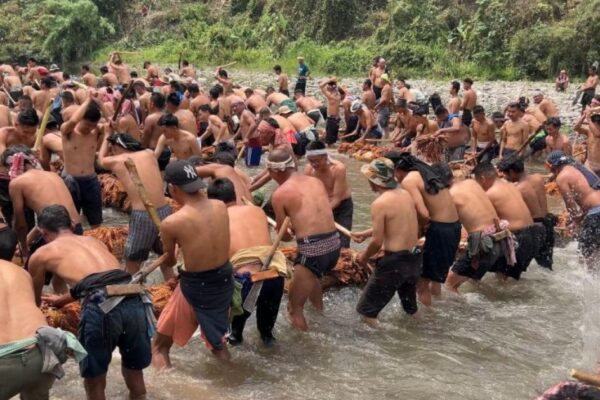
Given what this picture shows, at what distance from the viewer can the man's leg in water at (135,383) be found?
4973mm

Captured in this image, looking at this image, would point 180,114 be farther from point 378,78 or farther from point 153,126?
point 378,78

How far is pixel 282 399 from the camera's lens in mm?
5434

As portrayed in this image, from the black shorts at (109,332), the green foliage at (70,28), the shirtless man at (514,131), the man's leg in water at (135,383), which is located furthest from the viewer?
the green foliage at (70,28)

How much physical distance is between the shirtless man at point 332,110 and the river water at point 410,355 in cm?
895

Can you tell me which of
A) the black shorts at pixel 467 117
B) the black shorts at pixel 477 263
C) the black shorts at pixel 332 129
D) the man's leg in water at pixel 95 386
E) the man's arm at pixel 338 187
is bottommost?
the black shorts at pixel 332 129

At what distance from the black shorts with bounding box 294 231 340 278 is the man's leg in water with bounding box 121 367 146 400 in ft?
5.81

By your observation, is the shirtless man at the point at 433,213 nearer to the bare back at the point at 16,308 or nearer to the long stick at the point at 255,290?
the long stick at the point at 255,290

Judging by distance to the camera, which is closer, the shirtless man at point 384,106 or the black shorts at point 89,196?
the black shorts at point 89,196

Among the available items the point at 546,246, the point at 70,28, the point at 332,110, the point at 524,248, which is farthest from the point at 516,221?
the point at 70,28

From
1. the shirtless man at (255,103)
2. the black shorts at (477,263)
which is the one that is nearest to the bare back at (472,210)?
the black shorts at (477,263)

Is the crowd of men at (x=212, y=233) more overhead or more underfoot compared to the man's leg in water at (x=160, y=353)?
more overhead

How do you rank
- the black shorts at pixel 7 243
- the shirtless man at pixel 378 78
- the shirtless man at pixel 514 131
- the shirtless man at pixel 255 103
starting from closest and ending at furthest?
1. the black shorts at pixel 7 243
2. the shirtless man at pixel 514 131
3. the shirtless man at pixel 255 103
4. the shirtless man at pixel 378 78

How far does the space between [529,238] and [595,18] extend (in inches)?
694

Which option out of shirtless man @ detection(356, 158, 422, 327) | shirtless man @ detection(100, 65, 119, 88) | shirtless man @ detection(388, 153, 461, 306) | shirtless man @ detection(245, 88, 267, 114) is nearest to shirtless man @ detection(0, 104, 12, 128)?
shirtless man @ detection(388, 153, 461, 306)
